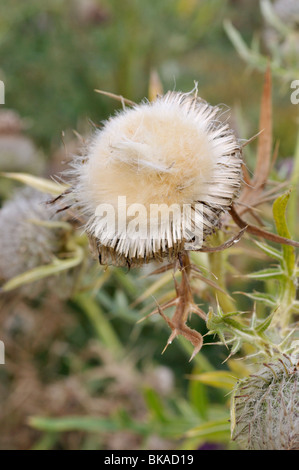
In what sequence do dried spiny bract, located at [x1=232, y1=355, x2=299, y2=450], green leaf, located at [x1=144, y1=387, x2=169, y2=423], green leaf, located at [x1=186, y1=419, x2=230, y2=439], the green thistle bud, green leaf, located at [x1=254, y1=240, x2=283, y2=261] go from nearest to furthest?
dried spiny bract, located at [x1=232, y1=355, x2=299, y2=450], green leaf, located at [x1=254, y1=240, x2=283, y2=261], green leaf, located at [x1=186, y1=419, x2=230, y2=439], the green thistle bud, green leaf, located at [x1=144, y1=387, x2=169, y2=423]

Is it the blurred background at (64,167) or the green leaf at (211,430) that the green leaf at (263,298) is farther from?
the green leaf at (211,430)

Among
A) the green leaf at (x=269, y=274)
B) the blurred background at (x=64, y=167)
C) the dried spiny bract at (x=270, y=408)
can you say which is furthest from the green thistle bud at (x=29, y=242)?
the dried spiny bract at (x=270, y=408)

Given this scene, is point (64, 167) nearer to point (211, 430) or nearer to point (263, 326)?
point (211, 430)

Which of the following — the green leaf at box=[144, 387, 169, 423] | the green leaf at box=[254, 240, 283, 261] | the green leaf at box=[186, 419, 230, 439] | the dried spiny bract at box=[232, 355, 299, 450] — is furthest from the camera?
the green leaf at box=[144, 387, 169, 423]

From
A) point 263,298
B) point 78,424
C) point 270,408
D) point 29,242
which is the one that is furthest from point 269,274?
point 78,424

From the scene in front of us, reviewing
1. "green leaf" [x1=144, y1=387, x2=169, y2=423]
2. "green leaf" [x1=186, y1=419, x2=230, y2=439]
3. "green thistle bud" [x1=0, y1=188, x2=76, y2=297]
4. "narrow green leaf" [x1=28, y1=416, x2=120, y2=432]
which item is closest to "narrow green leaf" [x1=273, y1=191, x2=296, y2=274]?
"green leaf" [x1=186, y1=419, x2=230, y2=439]

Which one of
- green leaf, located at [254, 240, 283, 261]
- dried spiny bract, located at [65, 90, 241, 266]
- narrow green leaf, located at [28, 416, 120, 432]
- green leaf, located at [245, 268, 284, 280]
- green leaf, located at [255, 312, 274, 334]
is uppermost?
dried spiny bract, located at [65, 90, 241, 266]

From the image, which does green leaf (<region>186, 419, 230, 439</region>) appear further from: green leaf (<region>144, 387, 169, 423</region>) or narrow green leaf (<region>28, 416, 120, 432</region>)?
narrow green leaf (<region>28, 416, 120, 432</region>)
